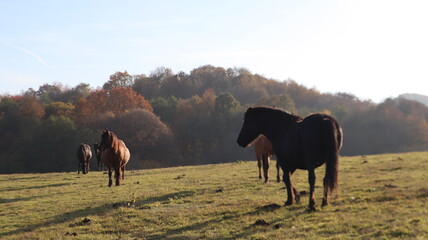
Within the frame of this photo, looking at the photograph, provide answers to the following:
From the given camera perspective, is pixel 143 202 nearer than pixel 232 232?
No

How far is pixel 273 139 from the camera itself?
9.85 meters

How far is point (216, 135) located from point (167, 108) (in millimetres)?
11303

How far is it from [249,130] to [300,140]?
6.70ft

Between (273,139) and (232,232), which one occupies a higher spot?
(273,139)

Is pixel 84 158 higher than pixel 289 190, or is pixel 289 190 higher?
pixel 84 158

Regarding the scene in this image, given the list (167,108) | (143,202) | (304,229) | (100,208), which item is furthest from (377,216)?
(167,108)

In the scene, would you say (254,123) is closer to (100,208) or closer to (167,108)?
(100,208)

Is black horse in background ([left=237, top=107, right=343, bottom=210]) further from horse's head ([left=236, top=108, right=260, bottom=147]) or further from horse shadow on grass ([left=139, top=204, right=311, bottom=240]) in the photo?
horse shadow on grass ([left=139, top=204, right=311, bottom=240])

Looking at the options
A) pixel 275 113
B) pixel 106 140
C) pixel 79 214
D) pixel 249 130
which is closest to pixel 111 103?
pixel 106 140

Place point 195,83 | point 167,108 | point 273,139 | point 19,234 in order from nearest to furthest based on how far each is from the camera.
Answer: point 19,234 < point 273,139 < point 167,108 < point 195,83

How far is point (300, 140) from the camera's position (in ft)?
28.5

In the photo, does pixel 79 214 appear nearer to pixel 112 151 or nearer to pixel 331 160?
pixel 112 151

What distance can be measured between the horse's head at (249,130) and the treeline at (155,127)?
131 ft

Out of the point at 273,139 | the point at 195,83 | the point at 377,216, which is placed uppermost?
the point at 195,83
